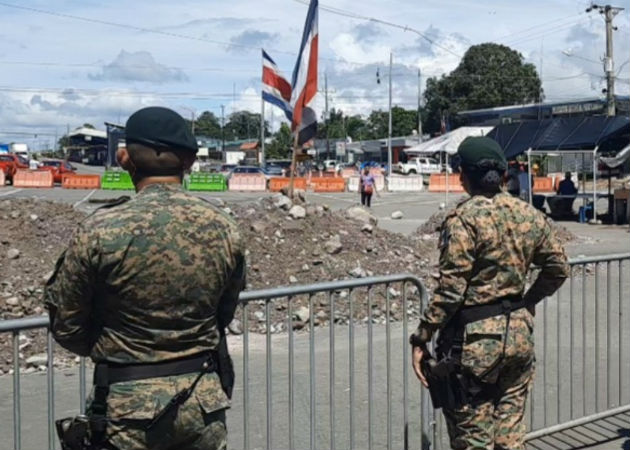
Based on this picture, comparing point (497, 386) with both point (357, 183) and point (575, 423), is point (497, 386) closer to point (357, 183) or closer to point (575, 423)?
point (575, 423)

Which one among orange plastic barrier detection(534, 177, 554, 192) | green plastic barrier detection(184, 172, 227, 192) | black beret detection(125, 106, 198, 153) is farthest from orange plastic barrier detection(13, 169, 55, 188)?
black beret detection(125, 106, 198, 153)

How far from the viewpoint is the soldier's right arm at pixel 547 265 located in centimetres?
426

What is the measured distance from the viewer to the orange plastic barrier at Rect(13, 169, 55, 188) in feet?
151

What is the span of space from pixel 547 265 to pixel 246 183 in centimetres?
4383

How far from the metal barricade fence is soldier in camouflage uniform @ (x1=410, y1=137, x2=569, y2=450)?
0.86 metres

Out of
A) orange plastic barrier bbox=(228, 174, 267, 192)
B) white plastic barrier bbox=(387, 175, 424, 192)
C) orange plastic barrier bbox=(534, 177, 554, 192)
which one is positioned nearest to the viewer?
orange plastic barrier bbox=(534, 177, 554, 192)

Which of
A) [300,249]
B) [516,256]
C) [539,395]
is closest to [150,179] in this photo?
[516,256]

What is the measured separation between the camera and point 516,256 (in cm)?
407

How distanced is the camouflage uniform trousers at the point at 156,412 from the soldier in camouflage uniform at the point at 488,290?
53.4 inches

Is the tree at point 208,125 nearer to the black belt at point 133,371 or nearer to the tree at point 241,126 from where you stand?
the tree at point 241,126

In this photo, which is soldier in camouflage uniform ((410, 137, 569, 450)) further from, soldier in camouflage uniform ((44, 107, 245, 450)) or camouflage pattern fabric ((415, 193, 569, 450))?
soldier in camouflage uniform ((44, 107, 245, 450))

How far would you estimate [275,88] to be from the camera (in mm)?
18109

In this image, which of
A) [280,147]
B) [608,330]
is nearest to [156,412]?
[608,330]

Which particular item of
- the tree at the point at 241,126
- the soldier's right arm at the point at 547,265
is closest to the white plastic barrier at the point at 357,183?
the soldier's right arm at the point at 547,265
